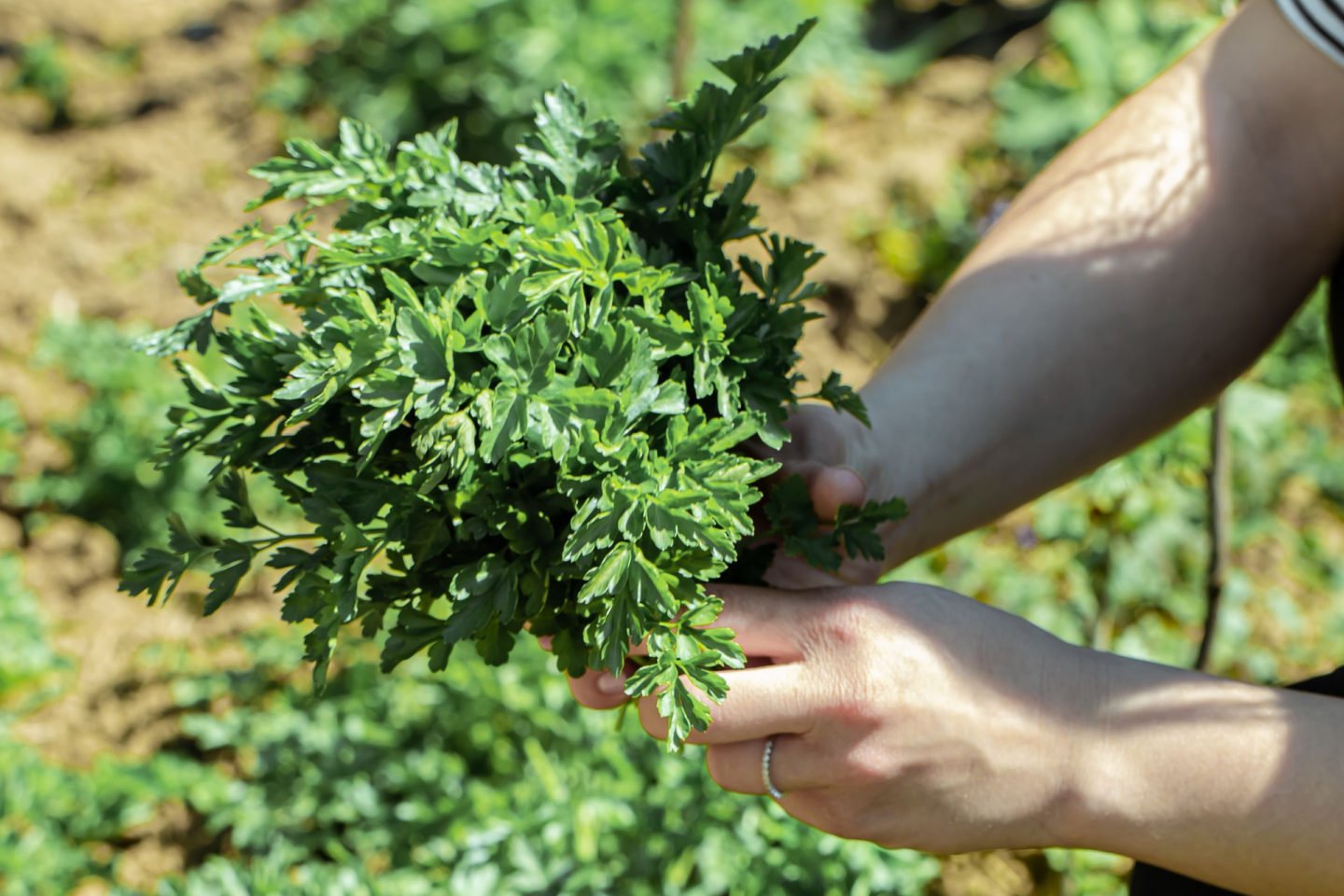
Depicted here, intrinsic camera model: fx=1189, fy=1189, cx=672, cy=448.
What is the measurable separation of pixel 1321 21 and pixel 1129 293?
46cm

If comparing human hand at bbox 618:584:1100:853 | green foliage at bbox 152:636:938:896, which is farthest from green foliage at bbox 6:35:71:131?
human hand at bbox 618:584:1100:853

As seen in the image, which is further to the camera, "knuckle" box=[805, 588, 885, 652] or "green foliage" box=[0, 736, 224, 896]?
"green foliage" box=[0, 736, 224, 896]

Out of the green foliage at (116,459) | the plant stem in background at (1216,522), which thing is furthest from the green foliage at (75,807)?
the plant stem in background at (1216,522)

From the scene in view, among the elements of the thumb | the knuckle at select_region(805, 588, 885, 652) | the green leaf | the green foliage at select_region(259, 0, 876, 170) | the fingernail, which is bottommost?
the fingernail

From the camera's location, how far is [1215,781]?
4.70 feet

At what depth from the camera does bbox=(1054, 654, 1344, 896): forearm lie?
4.59 ft

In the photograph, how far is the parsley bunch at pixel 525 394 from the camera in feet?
4.04

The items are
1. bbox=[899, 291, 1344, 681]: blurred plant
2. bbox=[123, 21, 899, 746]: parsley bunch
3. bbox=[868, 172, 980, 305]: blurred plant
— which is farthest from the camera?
bbox=[868, 172, 980, 305]: blurred plant

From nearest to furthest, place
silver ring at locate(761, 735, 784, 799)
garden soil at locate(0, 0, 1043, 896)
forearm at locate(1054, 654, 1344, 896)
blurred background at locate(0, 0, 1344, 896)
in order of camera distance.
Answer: forearm at locate(1054, 654, 1344, 896)
silver ring at locate(761, 735, 784, 799)
blurred background at locate(0, 0, 1344, 896)
garden soil at locate(0, 0, 1043, 896)

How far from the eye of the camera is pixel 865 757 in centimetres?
145

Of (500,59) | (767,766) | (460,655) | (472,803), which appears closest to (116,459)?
(460,655)

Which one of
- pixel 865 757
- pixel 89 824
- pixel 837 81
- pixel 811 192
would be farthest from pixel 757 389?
pixel 837 81

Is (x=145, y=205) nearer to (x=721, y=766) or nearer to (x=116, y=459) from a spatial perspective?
(x=116, y=459)

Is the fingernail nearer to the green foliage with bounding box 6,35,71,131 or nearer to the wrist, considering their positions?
the wrist
